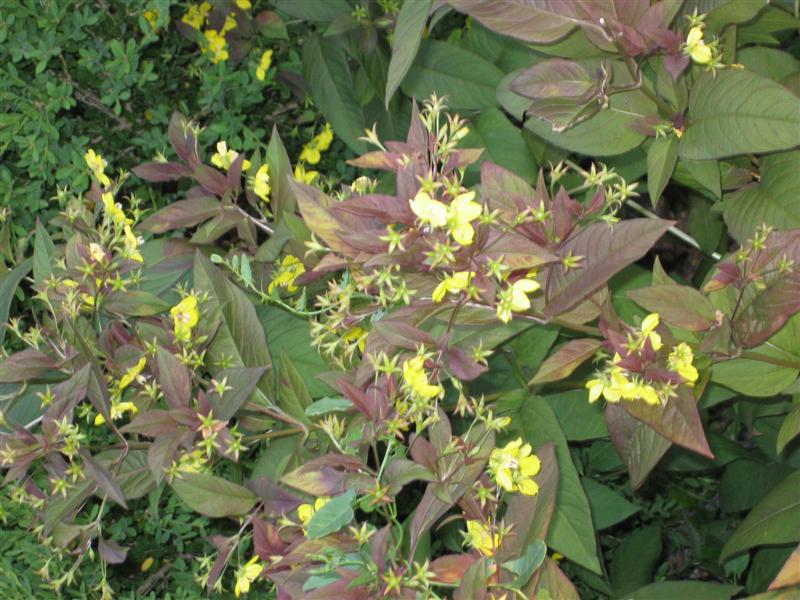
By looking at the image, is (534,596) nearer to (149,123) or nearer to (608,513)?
(608,513)

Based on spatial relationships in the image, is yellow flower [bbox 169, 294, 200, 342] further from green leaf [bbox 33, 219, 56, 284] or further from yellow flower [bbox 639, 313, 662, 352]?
yellow flower [bbox 639, 313, 662, 352]

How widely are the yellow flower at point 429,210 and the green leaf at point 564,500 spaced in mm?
416

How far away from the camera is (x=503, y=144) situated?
1522 millimetres

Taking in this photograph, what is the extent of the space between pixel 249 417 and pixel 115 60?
3.06 ft

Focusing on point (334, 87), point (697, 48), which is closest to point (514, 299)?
point (697, 48)

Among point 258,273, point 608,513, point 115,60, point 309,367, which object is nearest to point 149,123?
point 115,60

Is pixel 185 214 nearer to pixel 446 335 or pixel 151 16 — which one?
pixel 446 335

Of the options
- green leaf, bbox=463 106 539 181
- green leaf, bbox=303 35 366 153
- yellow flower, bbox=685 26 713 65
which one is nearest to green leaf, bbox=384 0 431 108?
yellow flower, bbox=685 26 713 65

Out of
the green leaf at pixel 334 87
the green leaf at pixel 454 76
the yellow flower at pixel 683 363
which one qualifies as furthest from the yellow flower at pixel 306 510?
the green leaf at pixel 334 87

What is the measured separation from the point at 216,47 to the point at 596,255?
3.86ft

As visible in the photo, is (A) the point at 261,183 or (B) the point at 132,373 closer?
(B) the point at 132,373

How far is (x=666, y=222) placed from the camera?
89 cm

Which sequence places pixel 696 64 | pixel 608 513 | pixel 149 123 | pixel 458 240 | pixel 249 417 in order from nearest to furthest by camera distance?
pixel 458 240 < pixel 249 417 < pixel 696 64 < pixel 608 513 < pixel 149 123

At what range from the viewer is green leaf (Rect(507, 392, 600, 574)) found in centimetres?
116
